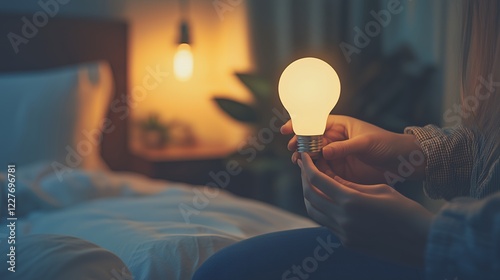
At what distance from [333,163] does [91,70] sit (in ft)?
5.66

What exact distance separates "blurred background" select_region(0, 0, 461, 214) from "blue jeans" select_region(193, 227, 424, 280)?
1275 mm

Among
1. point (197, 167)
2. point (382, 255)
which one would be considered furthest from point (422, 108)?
point (382, 255)

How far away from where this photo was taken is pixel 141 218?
1254mm

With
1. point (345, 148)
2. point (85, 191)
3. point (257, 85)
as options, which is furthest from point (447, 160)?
point (257, 85)

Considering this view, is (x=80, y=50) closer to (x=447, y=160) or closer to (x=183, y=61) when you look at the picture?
(x=183, y=61)

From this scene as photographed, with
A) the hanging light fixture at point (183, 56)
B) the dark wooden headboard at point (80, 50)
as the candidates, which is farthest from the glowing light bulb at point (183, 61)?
the dark wooden headboard at point (80, 50)

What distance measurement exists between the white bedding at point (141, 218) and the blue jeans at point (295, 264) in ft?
0.55

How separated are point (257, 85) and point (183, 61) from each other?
0.50 m

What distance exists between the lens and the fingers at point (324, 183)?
0.66 meters

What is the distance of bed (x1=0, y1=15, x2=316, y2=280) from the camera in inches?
31.8

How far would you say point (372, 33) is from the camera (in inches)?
95.9

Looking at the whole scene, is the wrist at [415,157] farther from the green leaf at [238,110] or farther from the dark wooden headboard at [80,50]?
the dark wooden headboard at [80,50]

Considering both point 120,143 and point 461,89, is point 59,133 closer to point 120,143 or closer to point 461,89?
point 120,143

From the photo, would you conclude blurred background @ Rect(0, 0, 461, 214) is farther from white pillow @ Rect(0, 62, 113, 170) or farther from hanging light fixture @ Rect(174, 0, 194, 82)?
white pillow @ Rect(0, 62, 113, 170)
